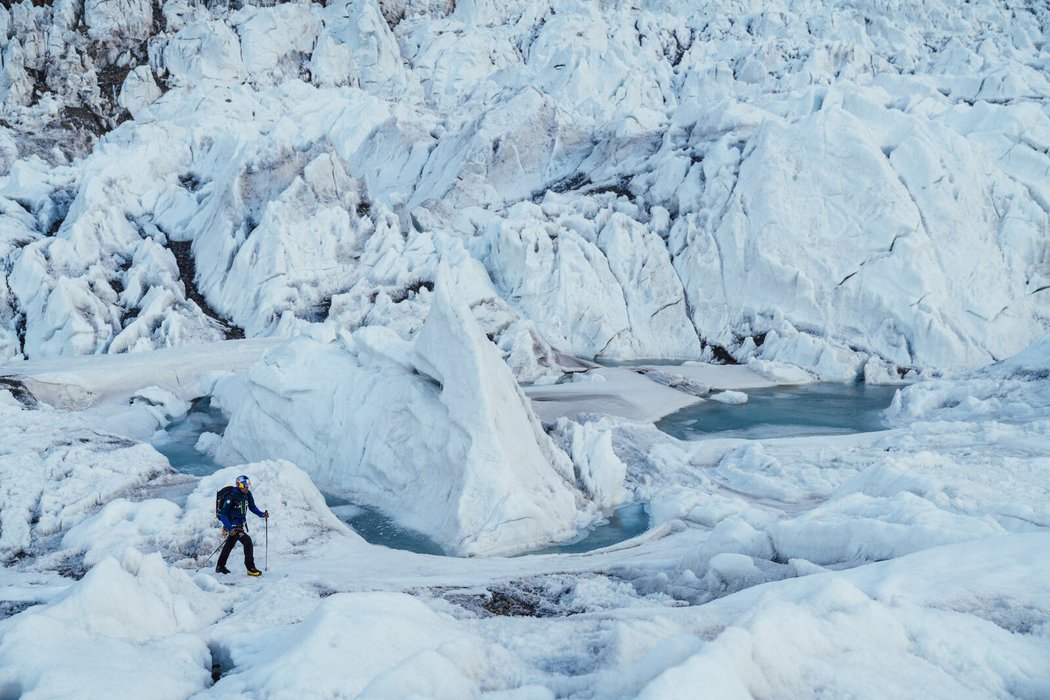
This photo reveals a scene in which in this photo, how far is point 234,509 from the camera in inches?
257

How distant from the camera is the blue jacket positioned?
21.4ft

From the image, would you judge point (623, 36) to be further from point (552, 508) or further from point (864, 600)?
point (864, 600)

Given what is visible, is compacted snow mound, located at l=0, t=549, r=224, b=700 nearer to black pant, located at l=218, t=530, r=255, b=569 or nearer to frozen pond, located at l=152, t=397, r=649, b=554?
black pant, located at l=218, t=530, r=255, b=569

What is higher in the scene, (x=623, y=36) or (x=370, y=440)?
(x=623, y=36)

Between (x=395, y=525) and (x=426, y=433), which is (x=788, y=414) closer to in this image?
(x=426, y=433)

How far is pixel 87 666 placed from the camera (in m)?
3.19

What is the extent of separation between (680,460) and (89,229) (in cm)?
2500

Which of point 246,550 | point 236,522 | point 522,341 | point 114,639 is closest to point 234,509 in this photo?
point 236,522

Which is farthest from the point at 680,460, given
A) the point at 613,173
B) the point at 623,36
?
the point at 623,36

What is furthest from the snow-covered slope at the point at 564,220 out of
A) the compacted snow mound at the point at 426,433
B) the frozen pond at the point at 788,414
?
the compacted snow mound at the point at 426,433

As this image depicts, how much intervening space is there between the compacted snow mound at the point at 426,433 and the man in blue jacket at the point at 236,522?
3.17 m

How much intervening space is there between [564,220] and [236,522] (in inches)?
921

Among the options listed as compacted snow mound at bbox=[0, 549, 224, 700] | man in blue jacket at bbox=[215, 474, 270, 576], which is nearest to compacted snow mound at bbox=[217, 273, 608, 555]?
man in blue jacket at bbox=[215, 474, 270, 576]

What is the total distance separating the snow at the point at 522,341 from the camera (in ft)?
11.7
